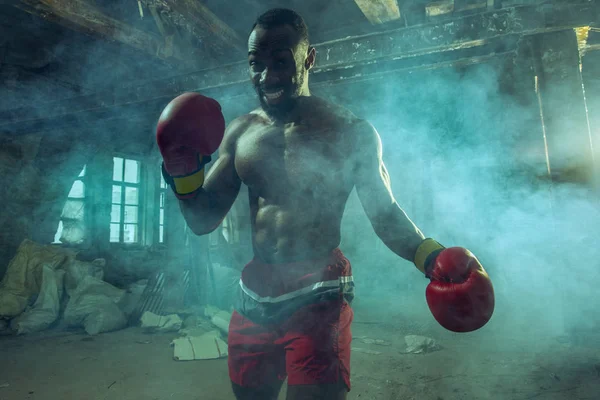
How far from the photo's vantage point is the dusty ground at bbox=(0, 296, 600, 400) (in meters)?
2.84

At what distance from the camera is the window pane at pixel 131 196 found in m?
8.46

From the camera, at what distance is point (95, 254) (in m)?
7.79

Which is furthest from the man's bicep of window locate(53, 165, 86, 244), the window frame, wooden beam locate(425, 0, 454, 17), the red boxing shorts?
the window frame

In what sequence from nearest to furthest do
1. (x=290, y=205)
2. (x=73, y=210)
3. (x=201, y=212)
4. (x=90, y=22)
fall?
(x=290, y=205) → (x=201, y=212) → (x=90, y=22) → (x=73, y=210)

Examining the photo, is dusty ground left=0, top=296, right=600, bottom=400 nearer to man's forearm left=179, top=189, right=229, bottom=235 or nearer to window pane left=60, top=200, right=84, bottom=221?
man's forearm left=179, top=189, right=229, bottom=235

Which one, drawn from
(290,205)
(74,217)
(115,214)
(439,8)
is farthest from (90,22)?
(115,214)

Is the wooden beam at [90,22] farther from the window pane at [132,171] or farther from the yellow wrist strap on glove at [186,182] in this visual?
the window pane at [132,171]

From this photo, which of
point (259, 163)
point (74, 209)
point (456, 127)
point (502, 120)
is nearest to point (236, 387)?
point (259, 163)

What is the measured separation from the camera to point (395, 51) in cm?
324

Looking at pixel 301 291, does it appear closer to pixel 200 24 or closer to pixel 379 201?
pixel 379 201

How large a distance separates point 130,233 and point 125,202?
2.45 ft

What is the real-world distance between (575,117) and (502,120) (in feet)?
1.80

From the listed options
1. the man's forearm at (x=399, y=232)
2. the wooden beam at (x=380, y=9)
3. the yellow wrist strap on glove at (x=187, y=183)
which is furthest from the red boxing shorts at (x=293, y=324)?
the wooden beam at (x=380, y=9)

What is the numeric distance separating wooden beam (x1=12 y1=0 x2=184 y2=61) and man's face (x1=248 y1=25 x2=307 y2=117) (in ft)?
10.0
